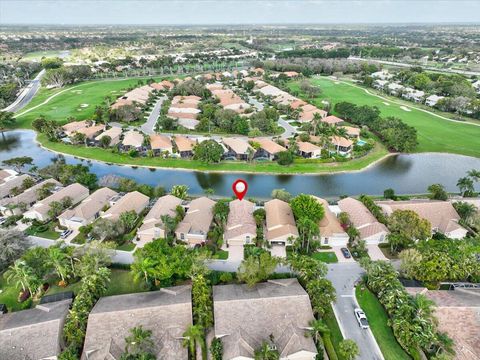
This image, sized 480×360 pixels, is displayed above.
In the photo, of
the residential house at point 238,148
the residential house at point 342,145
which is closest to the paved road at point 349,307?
the residential house at point 238,148

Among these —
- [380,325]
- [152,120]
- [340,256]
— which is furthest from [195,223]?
[152,120]

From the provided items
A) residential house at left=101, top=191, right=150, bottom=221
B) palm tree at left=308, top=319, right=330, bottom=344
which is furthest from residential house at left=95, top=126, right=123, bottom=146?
palm tree at left=308, top=319, right=330, bottom=344

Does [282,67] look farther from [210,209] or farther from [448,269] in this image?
[448,269]

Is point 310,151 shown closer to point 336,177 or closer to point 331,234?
point 336,177

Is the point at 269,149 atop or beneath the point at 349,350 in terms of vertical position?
beneath

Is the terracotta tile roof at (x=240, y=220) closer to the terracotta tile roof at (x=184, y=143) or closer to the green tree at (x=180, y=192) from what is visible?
the green tree at (x=180, y=192)

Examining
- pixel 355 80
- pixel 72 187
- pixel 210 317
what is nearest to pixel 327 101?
pixel 355 80
